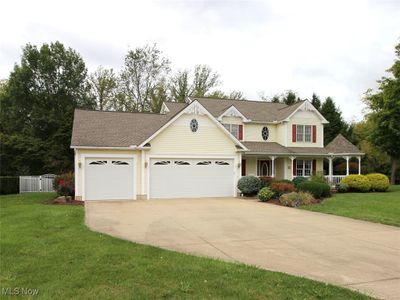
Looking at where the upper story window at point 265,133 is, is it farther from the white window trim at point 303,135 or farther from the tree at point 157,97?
the tree at point 157,97

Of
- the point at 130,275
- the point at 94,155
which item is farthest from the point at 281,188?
the point at 130,275

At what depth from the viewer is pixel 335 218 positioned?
43.4ft

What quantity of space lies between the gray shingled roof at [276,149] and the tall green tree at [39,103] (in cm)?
1912

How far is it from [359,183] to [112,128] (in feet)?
52.1

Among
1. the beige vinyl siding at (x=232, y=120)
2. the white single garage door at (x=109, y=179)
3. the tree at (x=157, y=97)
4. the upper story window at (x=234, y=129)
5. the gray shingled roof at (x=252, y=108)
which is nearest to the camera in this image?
the white single garage door at (x=109, y=179)

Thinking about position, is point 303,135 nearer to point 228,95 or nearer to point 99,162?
point 99,162

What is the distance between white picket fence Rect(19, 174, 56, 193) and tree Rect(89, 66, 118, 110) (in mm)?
17024

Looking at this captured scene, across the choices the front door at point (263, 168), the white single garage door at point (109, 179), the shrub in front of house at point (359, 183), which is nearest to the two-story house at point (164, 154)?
the white single garage door at point (109, 179)

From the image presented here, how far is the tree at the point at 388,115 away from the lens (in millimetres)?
28625

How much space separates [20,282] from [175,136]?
15.7 meters

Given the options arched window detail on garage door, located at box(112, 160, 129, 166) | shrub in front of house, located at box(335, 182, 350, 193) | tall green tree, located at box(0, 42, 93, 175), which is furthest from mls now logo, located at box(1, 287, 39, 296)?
tall green tree, located at box(0, 42, 93, 175)

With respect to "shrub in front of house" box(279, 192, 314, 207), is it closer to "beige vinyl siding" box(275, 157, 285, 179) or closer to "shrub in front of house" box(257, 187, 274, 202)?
"shrub in front of house" box(257, 187, 274, 202)

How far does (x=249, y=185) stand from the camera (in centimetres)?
2125

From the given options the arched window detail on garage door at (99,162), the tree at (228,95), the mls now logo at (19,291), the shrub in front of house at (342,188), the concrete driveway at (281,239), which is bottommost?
the shrub in front of house at (342,188)
